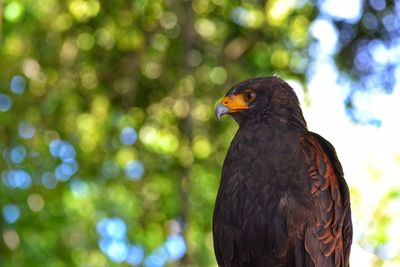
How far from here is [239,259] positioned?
5312 millimetres

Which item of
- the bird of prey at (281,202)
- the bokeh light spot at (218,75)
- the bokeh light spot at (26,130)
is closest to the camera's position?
the bird of prey at (281,202)

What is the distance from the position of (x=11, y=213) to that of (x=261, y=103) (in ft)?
14.7

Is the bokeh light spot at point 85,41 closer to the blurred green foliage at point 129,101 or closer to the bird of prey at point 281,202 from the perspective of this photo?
the blurred green foliage at point 129,101

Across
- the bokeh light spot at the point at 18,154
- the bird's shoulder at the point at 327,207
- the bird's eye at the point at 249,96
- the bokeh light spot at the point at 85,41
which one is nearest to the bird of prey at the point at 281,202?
the bird's shoulder at the point at 327,207

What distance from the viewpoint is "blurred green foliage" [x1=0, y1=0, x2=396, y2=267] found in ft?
30.5

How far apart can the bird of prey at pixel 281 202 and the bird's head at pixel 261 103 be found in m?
0.06

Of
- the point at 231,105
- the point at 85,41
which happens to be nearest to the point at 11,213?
the point at 85,41

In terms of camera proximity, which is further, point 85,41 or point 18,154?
point 18,154

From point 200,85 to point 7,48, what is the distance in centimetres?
224

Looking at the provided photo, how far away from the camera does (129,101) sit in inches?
398

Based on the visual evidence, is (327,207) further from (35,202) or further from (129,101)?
(35,202)

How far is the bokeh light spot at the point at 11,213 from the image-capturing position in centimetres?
917

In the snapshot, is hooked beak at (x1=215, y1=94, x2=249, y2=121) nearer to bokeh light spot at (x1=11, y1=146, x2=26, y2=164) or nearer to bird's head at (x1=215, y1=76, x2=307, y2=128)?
bird's head at (x1=215, y1=76, x2=307, y2=128)

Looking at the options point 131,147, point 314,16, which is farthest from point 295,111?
point 131,147
